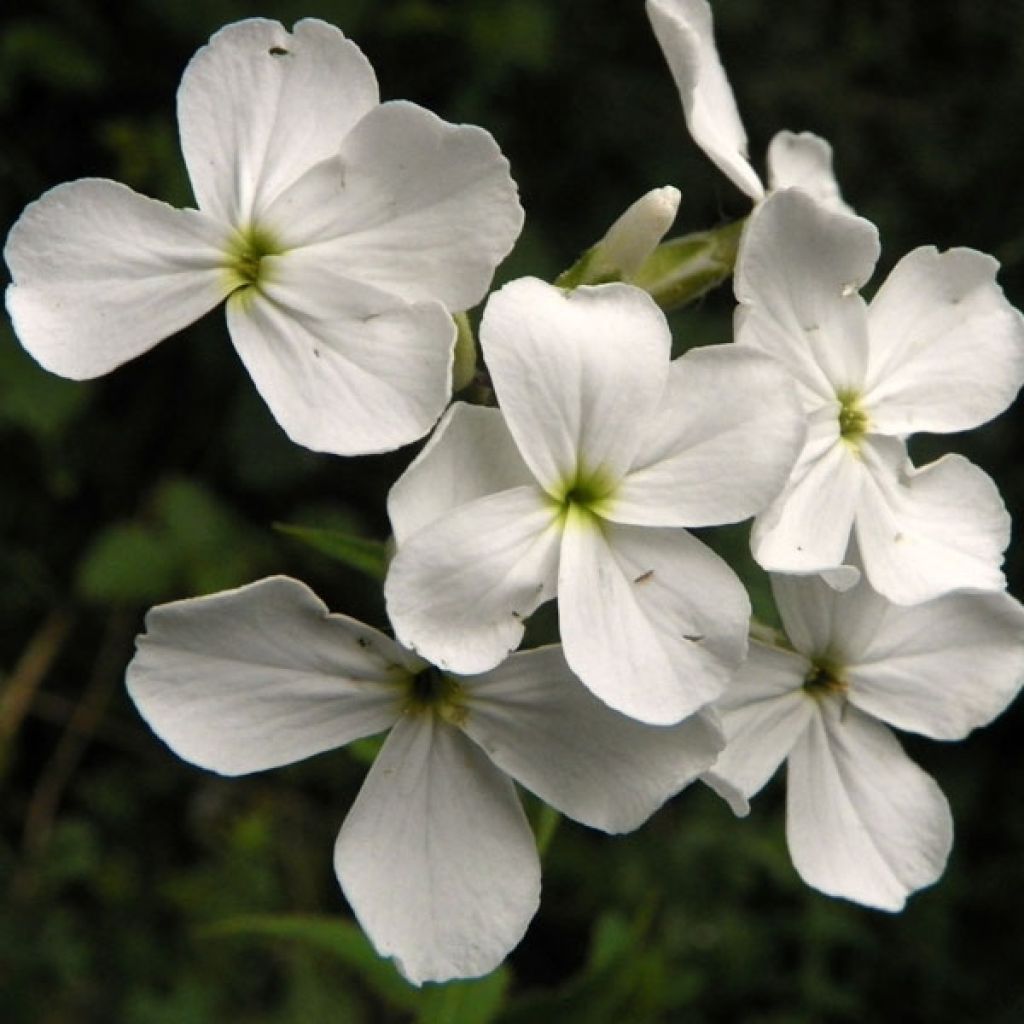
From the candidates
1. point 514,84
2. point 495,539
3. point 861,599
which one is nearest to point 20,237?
point 495,539

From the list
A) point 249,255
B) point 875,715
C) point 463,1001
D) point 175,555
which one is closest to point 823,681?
point 875,715

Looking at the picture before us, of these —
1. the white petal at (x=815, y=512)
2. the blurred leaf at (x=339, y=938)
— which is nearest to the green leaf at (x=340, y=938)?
the blurred leaf at (x=339, y=938)

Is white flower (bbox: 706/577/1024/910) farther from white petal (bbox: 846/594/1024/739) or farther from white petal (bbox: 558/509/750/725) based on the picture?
white petal (bbox: 558/509/750/725)

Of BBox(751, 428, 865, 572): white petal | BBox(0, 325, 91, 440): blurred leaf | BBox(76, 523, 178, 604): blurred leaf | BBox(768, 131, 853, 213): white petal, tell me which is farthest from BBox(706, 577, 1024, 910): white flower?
BBox(0, 325, 91, 440): blurred leaf

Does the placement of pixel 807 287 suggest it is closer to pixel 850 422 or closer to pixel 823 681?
pixel 850 422

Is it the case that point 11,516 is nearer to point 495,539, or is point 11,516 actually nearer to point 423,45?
point 423,45
